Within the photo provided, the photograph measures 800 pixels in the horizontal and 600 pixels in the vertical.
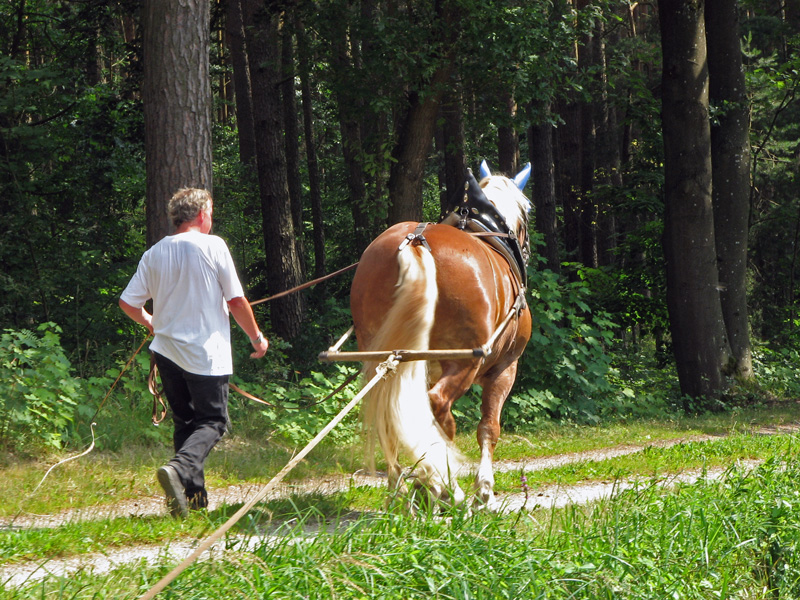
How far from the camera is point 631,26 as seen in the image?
25547 mm

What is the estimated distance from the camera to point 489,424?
18.5 ft

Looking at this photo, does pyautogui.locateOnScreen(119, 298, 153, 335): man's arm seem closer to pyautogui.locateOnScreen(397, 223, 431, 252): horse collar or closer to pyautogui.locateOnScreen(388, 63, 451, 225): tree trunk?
pyautogui.locateOnScreen(397, 223, 431, 252): horse collar

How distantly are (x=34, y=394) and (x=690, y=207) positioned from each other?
31.5 ft

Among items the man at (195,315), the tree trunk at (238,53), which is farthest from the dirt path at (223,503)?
the tree trunk at (238,53)

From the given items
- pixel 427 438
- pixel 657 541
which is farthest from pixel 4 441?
pixel 657 541

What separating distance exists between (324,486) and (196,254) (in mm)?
2473

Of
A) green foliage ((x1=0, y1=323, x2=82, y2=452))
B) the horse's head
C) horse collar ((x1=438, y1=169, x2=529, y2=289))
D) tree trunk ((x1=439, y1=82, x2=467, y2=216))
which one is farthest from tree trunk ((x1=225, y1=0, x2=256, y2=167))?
horse collar ((x1=438, y1=169, x2=529, y2=289))

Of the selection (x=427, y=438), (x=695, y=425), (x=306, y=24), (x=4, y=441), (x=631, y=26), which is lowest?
(x=695, y=425)

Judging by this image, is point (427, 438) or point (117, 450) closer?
point (427, 438)

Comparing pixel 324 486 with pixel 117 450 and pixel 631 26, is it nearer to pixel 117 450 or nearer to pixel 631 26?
pixel 117 450

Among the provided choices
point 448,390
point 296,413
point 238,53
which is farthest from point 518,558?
point 238,53

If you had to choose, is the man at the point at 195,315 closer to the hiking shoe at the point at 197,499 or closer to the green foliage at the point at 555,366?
the hiking shoe at the point at 197,499

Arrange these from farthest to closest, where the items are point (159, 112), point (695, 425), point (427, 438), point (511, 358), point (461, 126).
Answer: point (461, 126) → point (695, 425) → point (159, 112) → point (511, 358) → point (427, 438)

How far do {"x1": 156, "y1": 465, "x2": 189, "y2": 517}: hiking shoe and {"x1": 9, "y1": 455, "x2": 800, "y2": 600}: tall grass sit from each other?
638 mm
